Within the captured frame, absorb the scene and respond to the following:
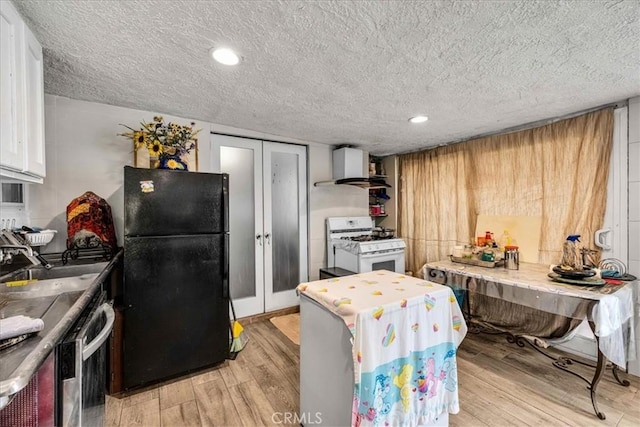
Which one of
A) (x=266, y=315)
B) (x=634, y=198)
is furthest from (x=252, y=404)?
(x=634, y=198)

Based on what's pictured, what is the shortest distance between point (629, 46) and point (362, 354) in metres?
2.10

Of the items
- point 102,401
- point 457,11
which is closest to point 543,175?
point 457,11

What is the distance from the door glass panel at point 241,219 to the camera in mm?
2965

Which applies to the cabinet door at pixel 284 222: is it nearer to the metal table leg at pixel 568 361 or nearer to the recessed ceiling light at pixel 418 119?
the recessed ceiling light at pixel 418 119

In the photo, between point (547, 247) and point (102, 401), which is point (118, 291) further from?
point (547, 247)

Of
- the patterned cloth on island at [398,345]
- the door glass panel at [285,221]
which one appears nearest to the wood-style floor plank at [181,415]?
the patterned cloth on island at [398,345]

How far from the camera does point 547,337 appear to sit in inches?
98.6

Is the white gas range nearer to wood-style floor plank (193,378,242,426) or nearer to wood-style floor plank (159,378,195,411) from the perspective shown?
wood-style floor plank (193,378,242,426)

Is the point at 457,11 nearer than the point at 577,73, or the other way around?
the point at 457,11

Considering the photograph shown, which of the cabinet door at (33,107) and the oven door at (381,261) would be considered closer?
A: the cabinet door at (33,107)

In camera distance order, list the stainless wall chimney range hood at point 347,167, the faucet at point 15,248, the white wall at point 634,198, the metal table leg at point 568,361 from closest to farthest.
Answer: the faucet at point 15,248, the metal table leg at point 568,361, the white wall at point 634,198, the stainless wall chimney range hood at point 347,167

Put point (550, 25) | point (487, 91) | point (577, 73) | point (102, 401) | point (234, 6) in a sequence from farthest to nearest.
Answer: point (487, 91) → point (577, 73) → point (102, 401) → point (550, 25) → point (234, 6)

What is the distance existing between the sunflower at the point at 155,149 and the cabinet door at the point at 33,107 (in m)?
0.69

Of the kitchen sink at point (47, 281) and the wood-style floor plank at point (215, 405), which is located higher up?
the kitchen sink at point (47, 281)
